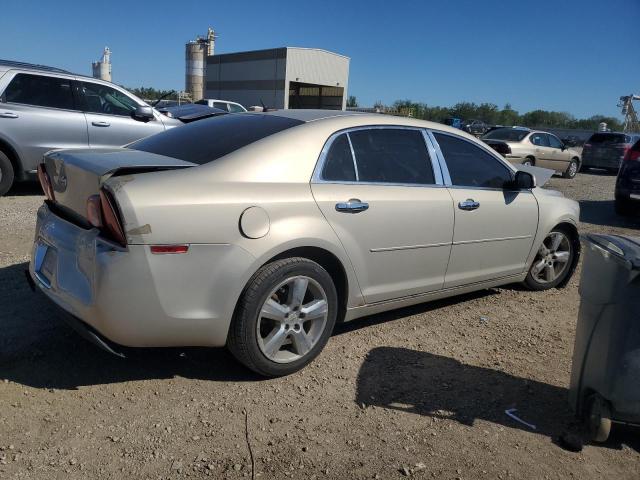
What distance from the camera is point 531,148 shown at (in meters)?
16.4

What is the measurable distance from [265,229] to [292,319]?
59 cm

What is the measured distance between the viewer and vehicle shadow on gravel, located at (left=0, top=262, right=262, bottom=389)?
3.13m

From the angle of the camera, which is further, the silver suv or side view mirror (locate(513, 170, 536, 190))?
the silver suv

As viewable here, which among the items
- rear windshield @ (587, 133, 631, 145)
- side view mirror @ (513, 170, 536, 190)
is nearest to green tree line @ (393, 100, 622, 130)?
rear windshield @ (587, 133, 631, 145)

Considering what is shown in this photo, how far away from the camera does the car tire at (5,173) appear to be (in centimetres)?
734

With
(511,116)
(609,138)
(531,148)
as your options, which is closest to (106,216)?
(531,148)

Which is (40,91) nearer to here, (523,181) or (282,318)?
(282,318)

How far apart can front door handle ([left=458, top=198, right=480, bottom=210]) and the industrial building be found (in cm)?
4064

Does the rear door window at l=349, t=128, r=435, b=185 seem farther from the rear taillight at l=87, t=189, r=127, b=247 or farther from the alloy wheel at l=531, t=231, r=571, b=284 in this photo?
the alloy wheel at l=531, t=231, r=571, b=284

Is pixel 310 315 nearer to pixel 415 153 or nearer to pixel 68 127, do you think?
pixel 415 153

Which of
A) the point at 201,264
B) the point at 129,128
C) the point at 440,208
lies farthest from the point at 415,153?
the point at 129,128

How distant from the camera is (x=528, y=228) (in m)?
4.63

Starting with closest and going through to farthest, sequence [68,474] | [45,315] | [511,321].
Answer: [68,474] < [45,315] < [511,321]

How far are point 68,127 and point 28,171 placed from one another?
820 millimetres
